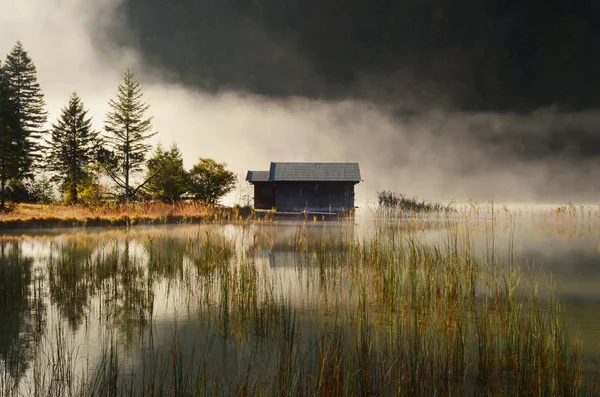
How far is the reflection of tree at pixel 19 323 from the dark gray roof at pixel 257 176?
3201cm

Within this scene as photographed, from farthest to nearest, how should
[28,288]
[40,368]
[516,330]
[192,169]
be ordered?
[192,169], [28,288], [516,330], [40,368]

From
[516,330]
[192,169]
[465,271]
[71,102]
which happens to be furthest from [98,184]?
[516,330]

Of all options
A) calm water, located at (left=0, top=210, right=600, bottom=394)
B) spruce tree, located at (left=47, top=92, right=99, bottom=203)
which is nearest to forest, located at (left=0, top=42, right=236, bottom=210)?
spruce tree, located at (left=47, top=92, right=99, bottom=203)

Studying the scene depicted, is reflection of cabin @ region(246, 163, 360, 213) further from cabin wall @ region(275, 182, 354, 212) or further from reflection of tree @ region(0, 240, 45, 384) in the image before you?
reflection of tree @ region(0, 240, 45, 384)

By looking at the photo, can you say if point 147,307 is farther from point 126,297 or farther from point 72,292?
point 72,292

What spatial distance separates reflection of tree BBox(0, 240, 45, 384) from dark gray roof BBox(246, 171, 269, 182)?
105 ft

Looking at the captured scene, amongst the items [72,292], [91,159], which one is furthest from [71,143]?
[72,292]

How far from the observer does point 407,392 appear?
3531 millimetres

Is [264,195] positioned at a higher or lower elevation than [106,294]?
higher

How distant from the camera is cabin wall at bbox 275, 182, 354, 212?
39.4m

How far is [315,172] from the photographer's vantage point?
3984 centimetres

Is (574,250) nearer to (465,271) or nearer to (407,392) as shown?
(465,271)

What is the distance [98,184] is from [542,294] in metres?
37.8

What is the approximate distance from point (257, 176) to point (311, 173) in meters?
5.37
